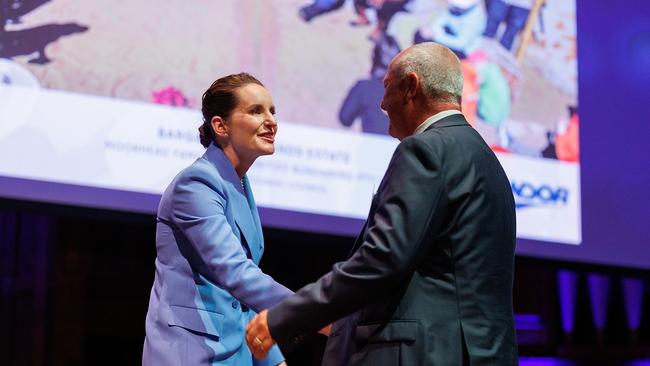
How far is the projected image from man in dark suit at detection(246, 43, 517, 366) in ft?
6.01

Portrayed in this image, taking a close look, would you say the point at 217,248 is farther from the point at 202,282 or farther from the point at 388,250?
the point at 388,250

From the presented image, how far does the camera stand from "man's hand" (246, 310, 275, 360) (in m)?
1.80

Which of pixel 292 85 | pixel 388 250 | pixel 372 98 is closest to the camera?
pixel 388 250

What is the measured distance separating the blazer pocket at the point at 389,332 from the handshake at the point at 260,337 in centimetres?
18

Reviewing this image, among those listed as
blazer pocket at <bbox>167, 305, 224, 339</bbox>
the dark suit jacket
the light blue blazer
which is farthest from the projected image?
the dark suit jacket

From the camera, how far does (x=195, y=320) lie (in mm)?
2094

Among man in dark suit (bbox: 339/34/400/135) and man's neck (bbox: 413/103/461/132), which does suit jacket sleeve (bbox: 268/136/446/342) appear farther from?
man in dark suit (bbox: 339/34/400/135)

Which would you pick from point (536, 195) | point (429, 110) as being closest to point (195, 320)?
point (429, 110)

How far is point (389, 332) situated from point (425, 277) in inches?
5.0

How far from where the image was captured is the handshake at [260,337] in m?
1.80

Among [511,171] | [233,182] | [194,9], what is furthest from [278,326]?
[511,171]

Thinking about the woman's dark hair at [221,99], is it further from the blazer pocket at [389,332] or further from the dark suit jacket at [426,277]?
the blazer pocket at [389,332]

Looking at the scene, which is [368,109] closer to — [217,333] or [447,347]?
[217,333]

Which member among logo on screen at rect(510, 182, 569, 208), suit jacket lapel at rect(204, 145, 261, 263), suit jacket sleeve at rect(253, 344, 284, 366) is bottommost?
logo on screen at rect(510, 182, 569, 208)
